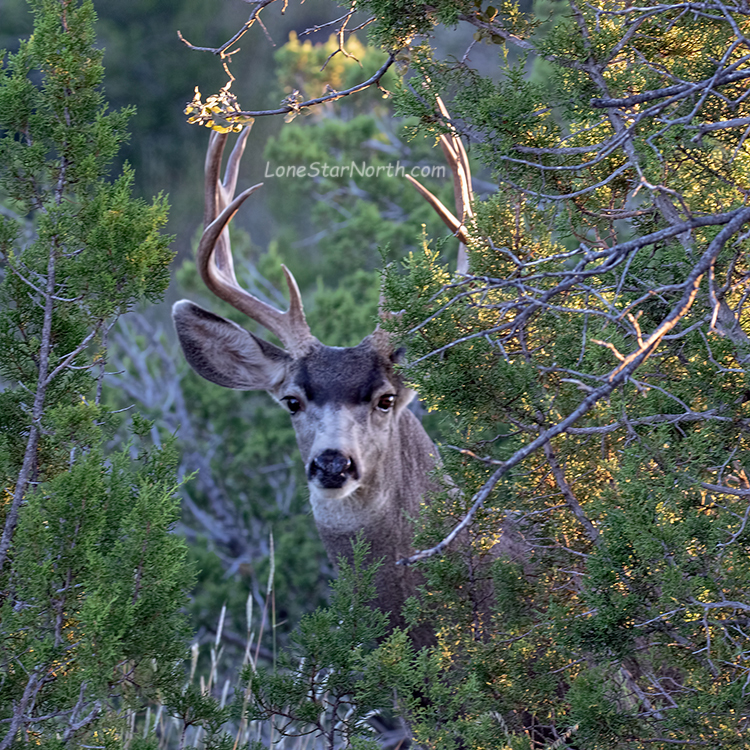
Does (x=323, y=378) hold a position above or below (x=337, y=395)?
above

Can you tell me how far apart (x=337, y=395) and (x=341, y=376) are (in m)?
0.12

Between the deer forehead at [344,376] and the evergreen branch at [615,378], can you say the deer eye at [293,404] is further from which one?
Result: the evergreen branch at [615,378]

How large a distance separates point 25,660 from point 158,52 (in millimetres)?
17969

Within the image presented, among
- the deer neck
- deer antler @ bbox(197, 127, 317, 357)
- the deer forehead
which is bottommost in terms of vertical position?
the deer neck

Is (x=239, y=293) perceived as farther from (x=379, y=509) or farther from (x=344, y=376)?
(x=379, y=509)

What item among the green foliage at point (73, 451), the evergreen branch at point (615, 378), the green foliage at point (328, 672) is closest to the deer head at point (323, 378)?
the green foliage at point (328, 672)

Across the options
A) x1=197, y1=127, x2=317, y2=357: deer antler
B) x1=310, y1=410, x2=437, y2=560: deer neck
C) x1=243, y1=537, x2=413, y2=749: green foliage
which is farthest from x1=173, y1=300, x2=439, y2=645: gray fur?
x1=243, y1=537, x2=413, y2=749: green foliage

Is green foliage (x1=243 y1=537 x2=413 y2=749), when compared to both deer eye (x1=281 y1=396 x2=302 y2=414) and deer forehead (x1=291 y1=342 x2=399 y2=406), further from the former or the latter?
deer eye (x1=281 y1=396 x2=302 y2=414)

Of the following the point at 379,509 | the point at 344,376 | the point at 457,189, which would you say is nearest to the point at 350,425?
the point at 344,376

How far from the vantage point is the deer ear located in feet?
17.1

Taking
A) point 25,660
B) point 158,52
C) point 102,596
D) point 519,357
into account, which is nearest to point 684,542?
point 519,357

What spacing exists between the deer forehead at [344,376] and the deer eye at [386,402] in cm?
5

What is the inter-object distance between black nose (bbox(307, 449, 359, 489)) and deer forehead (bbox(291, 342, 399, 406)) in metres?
0.48

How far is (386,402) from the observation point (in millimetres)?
4914
